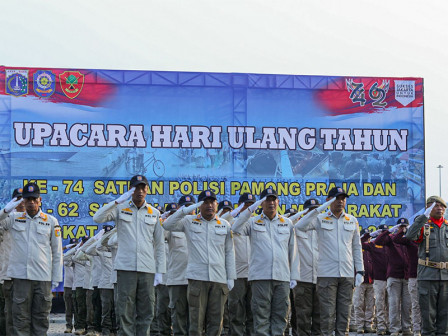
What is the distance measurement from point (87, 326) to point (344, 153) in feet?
Result: 28.0

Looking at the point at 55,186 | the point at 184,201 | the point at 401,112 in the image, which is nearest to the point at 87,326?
the point at 55,186

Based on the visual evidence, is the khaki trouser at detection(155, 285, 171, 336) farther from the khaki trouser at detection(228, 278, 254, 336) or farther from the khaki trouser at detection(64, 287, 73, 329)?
the khaki trouser at detection(64, 287, 73, 329)

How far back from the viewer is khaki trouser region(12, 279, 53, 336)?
468 inches

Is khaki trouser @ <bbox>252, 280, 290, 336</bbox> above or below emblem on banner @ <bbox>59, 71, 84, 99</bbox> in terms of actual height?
below

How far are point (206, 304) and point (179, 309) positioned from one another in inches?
44.7

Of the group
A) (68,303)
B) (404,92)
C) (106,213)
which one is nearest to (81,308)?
(68,303)

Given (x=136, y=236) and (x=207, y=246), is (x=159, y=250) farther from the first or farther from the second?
(x=207, y=246)

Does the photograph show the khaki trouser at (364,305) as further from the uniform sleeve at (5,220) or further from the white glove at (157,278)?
the uniform sleeve at (5,220)

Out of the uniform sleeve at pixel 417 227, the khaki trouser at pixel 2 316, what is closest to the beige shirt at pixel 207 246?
the uniform sleeve at pixel 417 227

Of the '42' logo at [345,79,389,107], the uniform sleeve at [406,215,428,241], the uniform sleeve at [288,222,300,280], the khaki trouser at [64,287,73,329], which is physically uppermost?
the '42' logo at [345,79,389,107]

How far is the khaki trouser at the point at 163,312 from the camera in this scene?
585 inches

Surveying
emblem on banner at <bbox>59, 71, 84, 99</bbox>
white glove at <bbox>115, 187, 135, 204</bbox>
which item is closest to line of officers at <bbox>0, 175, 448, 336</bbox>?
white glove at <bbox>115, 187, 135, 204</bbox>

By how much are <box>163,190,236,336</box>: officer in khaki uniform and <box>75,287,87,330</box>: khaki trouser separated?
7.55m

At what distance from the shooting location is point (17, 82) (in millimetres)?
23422
